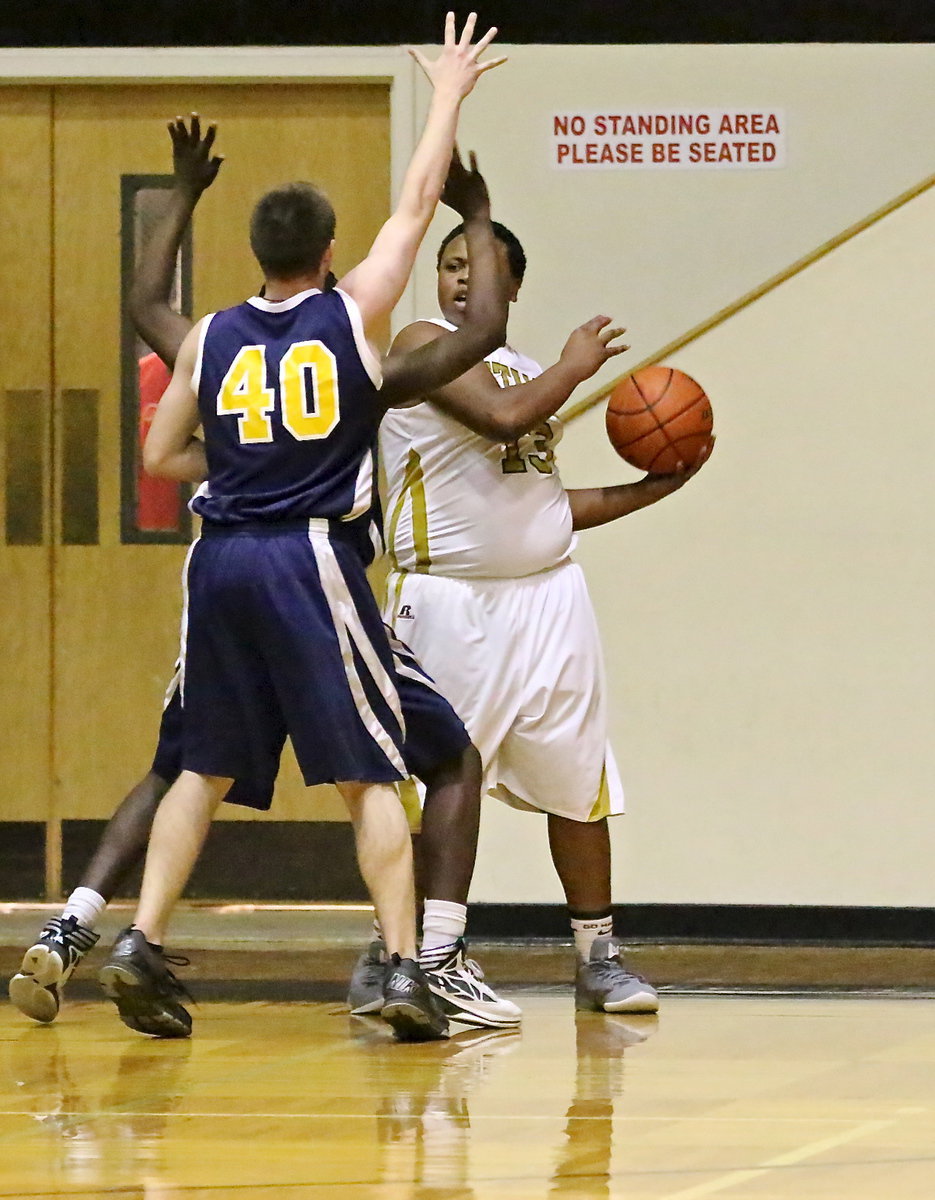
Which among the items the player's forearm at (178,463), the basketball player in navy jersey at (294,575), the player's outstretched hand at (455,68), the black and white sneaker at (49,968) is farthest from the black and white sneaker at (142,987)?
the player's outstretched hand at (455,68)

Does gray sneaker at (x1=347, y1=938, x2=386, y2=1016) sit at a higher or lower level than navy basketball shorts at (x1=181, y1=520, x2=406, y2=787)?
lower

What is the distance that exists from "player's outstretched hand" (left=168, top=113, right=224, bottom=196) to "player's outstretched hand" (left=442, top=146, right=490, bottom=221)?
488 millimetres

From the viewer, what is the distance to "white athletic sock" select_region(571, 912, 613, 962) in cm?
440

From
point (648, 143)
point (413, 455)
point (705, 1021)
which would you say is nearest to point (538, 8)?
point (648, 143)

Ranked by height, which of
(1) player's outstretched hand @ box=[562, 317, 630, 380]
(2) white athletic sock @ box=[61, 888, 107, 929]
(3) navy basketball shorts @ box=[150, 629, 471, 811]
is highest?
(1) player's outstretched hand @ box=[562, 317, 630, 380]

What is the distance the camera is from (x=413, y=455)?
4.42 m

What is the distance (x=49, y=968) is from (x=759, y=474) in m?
2.50

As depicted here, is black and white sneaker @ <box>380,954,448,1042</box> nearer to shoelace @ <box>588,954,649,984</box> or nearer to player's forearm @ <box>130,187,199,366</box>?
shoelace @ <box>588,954,649,984</box>

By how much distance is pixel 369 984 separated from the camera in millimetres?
4254

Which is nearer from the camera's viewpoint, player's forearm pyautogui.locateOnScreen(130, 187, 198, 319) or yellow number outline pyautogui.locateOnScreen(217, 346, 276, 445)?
yellow number outline pyautogui.locateOnScreen(217, 346, 276, 445)

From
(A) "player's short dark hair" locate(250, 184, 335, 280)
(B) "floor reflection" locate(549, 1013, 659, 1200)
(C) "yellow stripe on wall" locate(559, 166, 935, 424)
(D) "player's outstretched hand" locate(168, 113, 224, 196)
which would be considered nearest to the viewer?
(B) "floor reflection" locate(549, 1013, 659, 1200)

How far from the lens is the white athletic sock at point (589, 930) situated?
4398 mm

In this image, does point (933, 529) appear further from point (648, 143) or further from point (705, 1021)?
point (705, 1021)

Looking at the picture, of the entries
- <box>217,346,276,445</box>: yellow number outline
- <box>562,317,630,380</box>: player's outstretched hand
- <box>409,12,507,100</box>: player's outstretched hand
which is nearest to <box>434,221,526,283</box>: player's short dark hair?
<box>562,317,630,380</box>: player's outstretched hand
